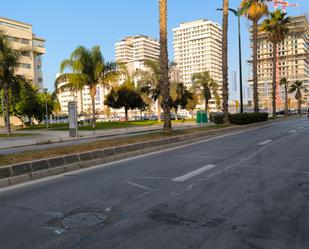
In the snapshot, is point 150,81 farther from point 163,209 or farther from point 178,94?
point 163,209

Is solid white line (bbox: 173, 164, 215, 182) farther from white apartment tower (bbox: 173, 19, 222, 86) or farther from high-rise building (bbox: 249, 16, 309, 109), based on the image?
white apartment tower (bbox: 173, 19, 222, 86)

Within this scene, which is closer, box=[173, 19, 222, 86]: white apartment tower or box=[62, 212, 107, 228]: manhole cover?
box=[62, 212, 107, 228]: manhole cover

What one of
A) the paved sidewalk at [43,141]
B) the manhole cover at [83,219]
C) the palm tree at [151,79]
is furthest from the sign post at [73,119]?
the palm tree at [151,79]

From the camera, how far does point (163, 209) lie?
6.17 meters

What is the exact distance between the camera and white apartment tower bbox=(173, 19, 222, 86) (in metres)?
153

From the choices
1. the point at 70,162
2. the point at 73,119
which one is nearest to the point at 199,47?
the point at 73,119

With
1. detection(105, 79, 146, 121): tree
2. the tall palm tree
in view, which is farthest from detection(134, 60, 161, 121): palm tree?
the tall palm tree

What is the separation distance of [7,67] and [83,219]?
2926 centimetres

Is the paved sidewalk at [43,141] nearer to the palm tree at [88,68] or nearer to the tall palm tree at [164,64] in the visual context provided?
the tall palm tree at [164,64]

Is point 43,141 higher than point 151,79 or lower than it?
lower

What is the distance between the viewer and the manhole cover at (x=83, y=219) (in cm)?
548

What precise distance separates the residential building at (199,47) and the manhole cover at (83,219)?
14111 cm

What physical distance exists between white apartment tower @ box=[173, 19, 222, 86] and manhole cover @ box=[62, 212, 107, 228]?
5692 inches

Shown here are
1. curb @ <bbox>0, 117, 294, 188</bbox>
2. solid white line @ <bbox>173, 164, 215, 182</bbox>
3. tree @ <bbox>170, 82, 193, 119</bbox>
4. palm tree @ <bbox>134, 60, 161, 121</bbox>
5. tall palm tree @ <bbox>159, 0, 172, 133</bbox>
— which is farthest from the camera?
tree @ <bbox>170, 82, 193, 119</bbox>
